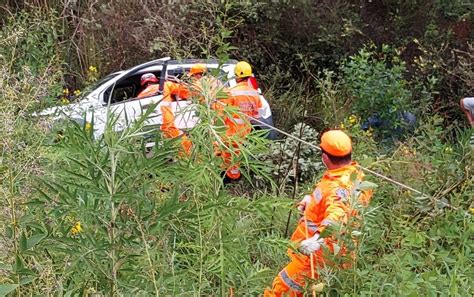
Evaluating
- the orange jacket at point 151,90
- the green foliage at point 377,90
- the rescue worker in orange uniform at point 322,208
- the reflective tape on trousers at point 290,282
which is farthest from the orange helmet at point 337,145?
the green foliage at point 377,90

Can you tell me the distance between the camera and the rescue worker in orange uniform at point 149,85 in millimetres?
7723

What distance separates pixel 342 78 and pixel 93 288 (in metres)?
7.62

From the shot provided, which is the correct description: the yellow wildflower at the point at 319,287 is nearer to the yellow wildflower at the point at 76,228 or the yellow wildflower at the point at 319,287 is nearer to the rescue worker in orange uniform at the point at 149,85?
the yellow wildflower at the point at 76,228

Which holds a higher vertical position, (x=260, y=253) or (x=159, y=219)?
(x=159, y=219)

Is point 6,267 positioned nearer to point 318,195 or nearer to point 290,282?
point 290,282

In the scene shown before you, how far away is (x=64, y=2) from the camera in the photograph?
11.3 meters

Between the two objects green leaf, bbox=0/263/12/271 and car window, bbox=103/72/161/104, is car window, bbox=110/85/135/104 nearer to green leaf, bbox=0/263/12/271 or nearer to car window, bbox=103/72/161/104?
car window, bbox=103/72/161/104

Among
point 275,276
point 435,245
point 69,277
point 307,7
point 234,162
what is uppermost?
point 234,162

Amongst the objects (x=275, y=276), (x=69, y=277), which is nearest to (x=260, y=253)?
(x=275, y=276)

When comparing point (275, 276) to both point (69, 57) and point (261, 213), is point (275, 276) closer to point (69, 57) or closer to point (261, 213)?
point (261, 213)

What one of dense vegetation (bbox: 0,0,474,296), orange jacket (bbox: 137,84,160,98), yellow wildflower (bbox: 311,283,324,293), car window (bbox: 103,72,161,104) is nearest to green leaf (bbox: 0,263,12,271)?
dense vegetation (bbox: 0,0,474,296)

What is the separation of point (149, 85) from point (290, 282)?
475cm

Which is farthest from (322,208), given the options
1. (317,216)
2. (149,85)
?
(149,85)

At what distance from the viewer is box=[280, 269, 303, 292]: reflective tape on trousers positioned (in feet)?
12.5
